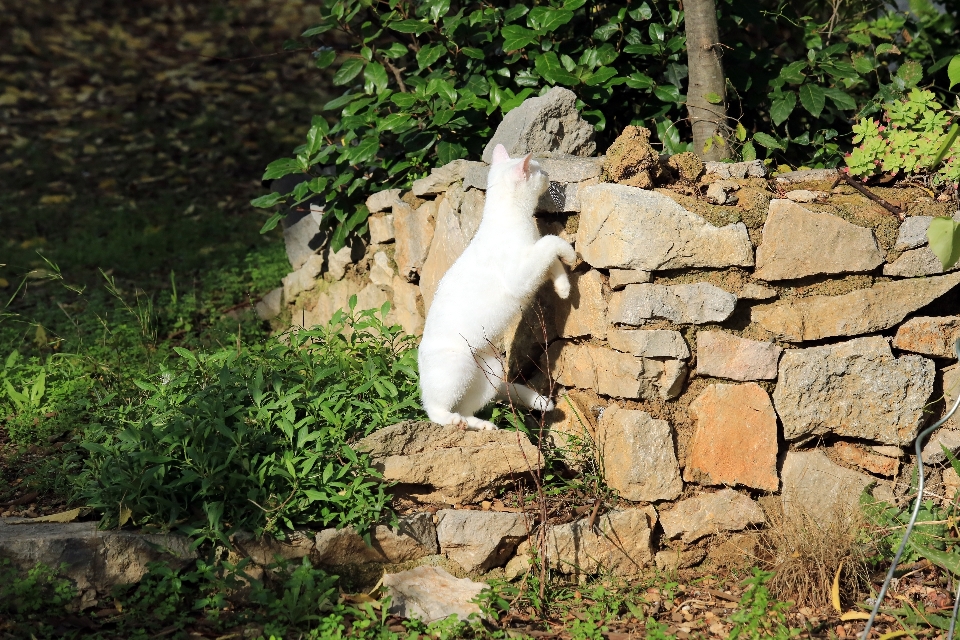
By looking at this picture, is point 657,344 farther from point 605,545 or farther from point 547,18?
point 547,18

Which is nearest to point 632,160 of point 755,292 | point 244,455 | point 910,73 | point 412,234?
point 755,292

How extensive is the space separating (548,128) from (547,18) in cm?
74

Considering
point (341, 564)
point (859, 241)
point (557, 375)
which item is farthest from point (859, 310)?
point (341, 564)

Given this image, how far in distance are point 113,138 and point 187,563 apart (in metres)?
7.43

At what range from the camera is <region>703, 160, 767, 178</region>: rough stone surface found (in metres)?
4.23

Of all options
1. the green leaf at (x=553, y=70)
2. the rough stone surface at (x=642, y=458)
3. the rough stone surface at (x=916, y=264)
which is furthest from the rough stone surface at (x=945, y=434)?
the green leaf at (x=553, y=70)

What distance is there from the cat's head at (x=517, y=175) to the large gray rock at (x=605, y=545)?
1524 millimetres

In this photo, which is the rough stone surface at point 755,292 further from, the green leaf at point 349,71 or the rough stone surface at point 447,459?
the green leaf at point 349,71

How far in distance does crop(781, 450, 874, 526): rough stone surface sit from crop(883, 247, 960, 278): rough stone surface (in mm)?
890

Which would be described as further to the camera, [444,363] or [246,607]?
[444,363]

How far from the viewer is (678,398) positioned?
13.5ft

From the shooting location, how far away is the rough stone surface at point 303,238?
6.07 meters

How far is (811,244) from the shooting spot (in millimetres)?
3885

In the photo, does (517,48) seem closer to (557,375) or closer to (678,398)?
(557,375)
